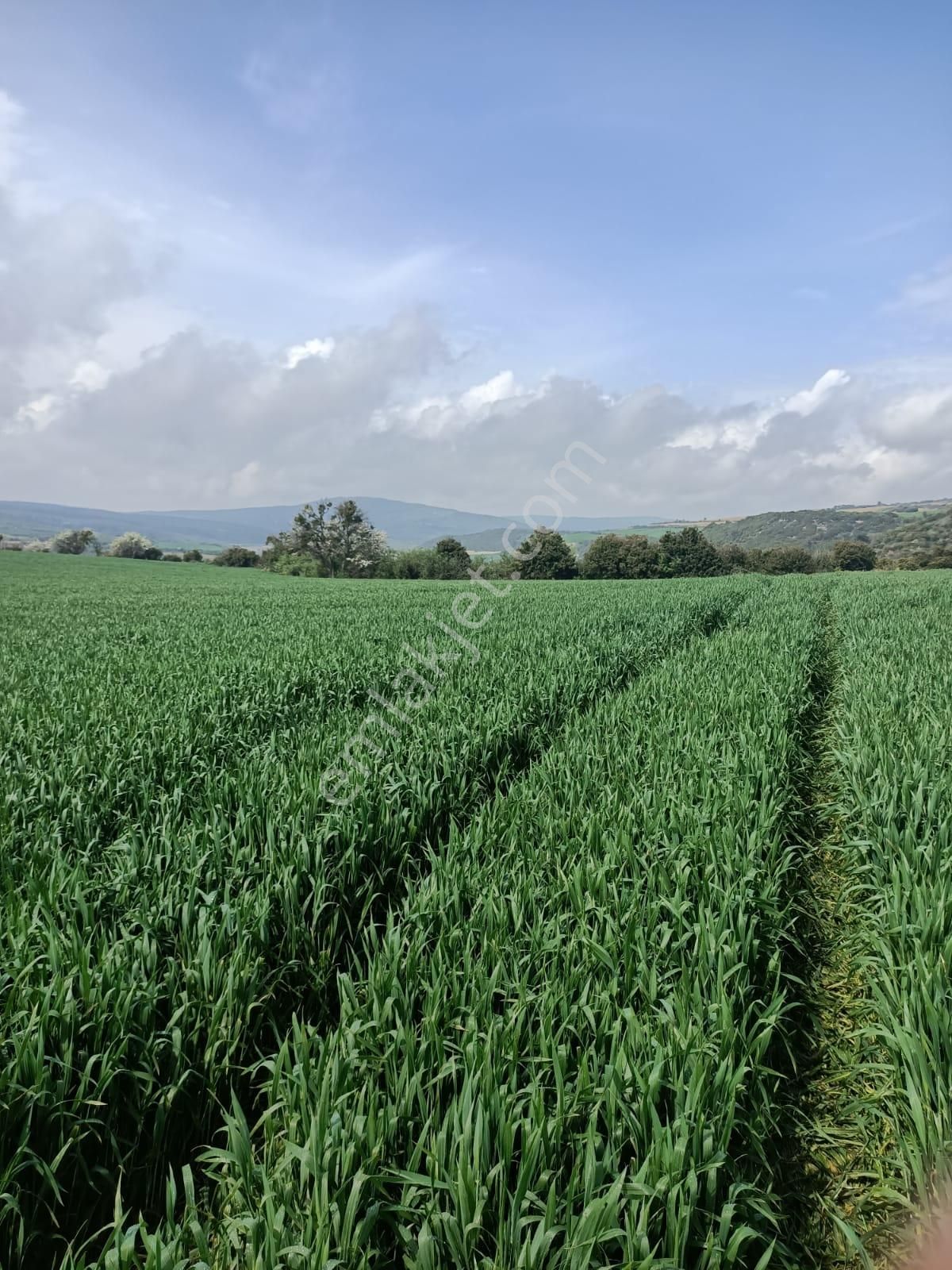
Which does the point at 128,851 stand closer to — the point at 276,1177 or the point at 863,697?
the point at 276,1177

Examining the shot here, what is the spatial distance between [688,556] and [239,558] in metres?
58.5

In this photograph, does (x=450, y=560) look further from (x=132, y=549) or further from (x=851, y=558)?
(x=851, y=558)

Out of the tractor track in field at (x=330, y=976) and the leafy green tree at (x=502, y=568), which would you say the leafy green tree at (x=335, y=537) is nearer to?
the leafy green tree at (x=502, y=568)

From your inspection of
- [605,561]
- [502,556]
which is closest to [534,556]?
[502,556]

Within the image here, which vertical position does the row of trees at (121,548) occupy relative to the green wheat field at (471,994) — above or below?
above

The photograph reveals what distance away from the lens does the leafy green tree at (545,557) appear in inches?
2896

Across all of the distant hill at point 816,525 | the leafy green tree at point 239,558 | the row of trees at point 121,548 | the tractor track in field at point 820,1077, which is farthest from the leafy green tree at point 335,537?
the tractor track in field at point 820,1077

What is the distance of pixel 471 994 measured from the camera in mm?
3203

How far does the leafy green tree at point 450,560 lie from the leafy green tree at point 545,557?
39.8ft

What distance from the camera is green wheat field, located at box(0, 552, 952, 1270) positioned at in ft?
7.62

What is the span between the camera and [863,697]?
857 cm

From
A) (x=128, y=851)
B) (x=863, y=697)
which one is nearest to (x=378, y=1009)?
(x=128, y=851)

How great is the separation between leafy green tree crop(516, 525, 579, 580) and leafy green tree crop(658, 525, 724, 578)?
37.8 ft

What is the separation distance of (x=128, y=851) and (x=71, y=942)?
1.15m
